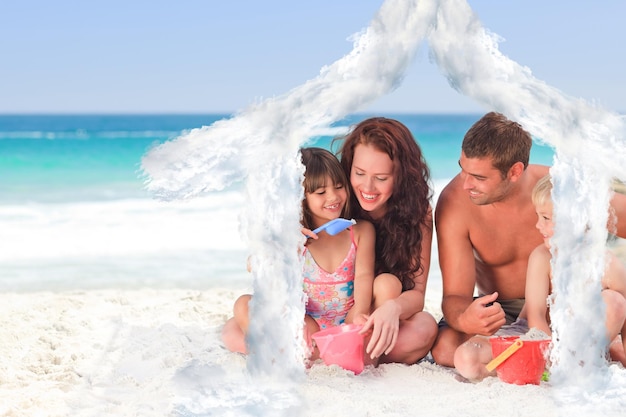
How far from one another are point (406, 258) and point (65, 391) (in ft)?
4.57

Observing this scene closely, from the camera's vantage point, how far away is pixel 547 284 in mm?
2973

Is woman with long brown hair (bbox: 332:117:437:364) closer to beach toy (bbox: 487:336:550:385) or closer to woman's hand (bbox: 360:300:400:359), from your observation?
woman's hand (bbox: 360:300:400:359)

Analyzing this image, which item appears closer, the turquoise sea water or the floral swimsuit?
the floral swimsuit

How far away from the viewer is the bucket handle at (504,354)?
2.78 m

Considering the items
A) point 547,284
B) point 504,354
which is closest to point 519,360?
point 504,354

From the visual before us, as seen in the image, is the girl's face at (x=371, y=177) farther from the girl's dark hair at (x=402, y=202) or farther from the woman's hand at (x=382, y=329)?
the woman's hand at (x=382, y=329)

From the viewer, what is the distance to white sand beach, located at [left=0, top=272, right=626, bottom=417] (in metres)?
2.66

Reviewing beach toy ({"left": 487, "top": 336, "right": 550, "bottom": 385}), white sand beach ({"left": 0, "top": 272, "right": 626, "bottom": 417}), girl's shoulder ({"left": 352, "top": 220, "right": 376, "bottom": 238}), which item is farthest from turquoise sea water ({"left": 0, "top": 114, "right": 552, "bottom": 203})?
beach toy ({"left": 487, "top": 336, "right": 550, "bottom": 385})

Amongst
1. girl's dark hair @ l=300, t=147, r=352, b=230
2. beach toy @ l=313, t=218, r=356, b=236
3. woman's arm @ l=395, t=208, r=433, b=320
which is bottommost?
woman's arm @ l=395, t=208, r=433, b=320

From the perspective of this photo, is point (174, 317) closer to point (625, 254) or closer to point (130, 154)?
point (625, 254)

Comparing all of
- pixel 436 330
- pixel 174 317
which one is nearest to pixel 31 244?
pixel 174 317

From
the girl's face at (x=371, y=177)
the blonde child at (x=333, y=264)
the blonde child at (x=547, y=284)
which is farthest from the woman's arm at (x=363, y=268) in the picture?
the blonde child at (x=547, y=284)

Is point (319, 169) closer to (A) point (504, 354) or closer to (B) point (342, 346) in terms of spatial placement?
(B) point (342, 346)

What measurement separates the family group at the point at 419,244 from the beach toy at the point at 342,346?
0.04m
